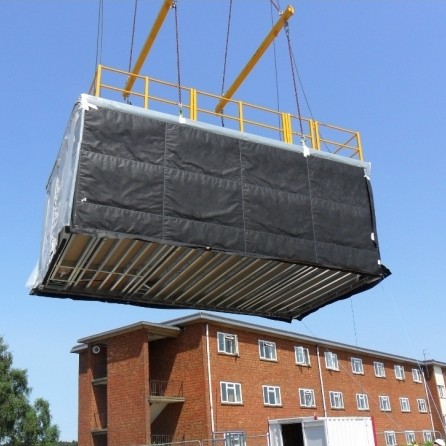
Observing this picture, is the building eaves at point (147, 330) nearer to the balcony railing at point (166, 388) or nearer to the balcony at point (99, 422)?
the balcony railing at point (166, 388)

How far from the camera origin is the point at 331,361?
5219cm

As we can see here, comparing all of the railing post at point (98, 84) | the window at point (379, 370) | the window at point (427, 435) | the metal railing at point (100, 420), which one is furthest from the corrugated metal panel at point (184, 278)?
the window at point (427, 435)

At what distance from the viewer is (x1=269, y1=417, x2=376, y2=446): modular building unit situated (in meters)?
24.0

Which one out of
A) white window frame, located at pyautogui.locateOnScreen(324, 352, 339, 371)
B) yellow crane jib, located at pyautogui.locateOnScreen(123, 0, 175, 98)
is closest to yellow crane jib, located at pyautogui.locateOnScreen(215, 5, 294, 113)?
yellow crane jib, located at pyautogui.locateOnScreen(123, 0, 175, 98)

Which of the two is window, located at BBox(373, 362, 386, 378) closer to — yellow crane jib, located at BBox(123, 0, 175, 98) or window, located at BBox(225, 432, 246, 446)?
window, located at BBox(225, 432, 246, 446)

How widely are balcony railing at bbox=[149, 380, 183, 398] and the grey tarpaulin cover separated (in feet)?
80.5

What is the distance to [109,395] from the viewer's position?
41.8 metres

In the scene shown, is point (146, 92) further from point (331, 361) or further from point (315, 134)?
point (331, 361)

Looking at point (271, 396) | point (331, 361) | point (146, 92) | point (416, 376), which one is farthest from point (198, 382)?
point (416, 376)

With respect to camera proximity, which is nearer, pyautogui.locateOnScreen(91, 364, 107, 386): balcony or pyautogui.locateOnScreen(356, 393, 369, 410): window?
pyautogui.locateOnScreen(91, 364, 107, 386): balcony

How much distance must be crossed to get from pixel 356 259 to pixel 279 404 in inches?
1192

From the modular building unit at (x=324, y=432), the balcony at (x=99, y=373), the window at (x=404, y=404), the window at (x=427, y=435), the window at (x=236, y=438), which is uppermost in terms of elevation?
the balcony at (x=99, y=373)

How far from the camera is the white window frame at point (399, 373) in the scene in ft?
205

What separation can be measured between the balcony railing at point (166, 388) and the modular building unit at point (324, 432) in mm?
15441
